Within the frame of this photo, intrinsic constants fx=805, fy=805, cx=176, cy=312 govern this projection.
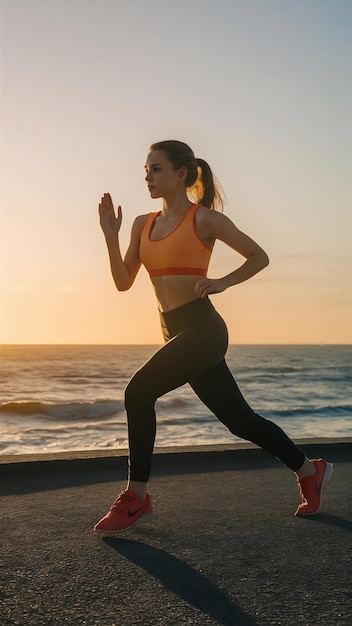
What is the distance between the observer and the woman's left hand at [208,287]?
3.55 meters

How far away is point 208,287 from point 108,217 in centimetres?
65

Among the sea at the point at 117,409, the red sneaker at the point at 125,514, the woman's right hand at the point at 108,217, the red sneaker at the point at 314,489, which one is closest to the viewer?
the red sneaker at the point at 125,514

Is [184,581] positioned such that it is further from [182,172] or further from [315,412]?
[315,412]

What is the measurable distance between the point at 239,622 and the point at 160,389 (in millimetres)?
1367

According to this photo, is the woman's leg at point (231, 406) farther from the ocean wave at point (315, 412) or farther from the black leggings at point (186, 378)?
the ocean wave at point (315, 412)

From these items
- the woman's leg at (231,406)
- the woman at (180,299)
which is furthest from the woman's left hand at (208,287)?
the woman's leg at (231,406)

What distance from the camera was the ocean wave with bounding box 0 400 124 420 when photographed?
2205cm

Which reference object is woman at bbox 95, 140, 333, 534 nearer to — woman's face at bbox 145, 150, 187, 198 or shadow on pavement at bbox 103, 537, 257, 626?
woman's face at bbox 145, 150, 187, 198

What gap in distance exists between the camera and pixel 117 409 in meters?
23.8

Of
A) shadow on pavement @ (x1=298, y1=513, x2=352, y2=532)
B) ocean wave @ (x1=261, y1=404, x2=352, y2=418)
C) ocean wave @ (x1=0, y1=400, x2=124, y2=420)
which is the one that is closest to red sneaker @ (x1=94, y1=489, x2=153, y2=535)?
shadow on pavement @ (x1=298, y1=513, x2=352, y2=532)

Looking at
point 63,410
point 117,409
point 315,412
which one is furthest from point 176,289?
point 117,409

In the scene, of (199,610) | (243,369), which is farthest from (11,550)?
(243,369)

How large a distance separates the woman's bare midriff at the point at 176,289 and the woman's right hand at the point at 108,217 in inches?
12.5

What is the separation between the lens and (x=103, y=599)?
8.58ft
